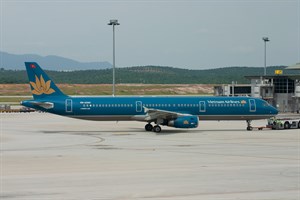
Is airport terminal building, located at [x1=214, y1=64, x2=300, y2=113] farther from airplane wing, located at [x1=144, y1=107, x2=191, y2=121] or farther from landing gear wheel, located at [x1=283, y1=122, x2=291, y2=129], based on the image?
airplane wing, located at [x1=144, y1=107, x2=191, y2=121]

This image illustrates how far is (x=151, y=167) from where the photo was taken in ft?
97.1

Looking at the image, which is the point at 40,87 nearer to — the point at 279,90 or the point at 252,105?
the point at 252,105

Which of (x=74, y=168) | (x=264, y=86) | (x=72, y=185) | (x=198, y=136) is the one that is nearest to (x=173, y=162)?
(x=74, y=168)

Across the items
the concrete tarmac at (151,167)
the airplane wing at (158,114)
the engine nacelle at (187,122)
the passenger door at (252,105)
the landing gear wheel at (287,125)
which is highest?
the passenger door at (252,105)

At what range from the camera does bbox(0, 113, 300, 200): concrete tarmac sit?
22547mm

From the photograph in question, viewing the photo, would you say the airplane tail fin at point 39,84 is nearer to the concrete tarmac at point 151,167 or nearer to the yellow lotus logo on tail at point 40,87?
the yellow lotus logo on tail at point 40,87

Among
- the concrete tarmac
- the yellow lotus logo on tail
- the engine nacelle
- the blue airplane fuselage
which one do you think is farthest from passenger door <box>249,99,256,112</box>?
the yellow lotus logo on tail

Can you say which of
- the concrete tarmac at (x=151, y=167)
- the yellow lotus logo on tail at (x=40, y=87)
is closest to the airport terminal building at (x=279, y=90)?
the concrete tarmac at (x=151, y=167)

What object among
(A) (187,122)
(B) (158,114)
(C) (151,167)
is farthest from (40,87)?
(C) (151,167)

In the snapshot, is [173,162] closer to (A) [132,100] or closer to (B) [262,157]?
(B) [262,157]

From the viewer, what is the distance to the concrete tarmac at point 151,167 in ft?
74.0

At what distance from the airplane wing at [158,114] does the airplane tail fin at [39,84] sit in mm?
9172

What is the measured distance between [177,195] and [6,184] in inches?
310

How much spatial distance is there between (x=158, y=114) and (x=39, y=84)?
1201cm
